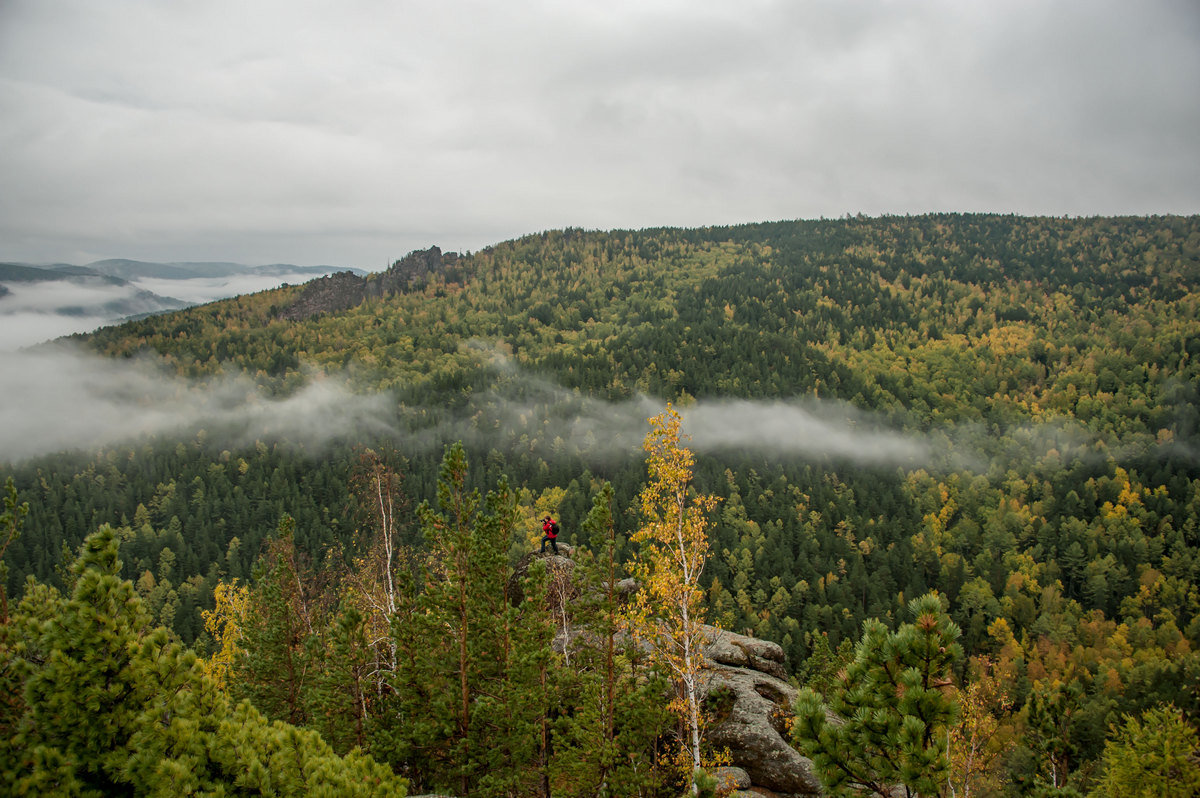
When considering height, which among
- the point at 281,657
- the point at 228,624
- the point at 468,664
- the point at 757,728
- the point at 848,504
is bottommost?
the point at 848,504

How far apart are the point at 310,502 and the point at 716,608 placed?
95815mm

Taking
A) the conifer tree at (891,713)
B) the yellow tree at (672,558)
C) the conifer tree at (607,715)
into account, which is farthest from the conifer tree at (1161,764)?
the conifer tree at (891,713)

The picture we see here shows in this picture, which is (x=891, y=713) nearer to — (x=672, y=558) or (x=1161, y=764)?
(x=672, y=558)

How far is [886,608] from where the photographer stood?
322ft

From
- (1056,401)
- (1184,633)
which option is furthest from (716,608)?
(1056,401)

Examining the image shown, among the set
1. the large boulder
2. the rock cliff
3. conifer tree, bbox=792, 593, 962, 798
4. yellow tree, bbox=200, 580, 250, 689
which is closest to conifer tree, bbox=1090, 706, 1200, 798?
the rock cliff

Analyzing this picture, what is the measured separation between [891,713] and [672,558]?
7.91 metres

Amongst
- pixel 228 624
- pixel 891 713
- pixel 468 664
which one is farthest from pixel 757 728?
pixel 228 624

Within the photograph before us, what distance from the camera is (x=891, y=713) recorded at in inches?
298

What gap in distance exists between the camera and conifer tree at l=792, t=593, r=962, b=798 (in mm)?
7164

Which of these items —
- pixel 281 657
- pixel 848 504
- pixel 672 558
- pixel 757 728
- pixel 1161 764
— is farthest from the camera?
pixel 848 504

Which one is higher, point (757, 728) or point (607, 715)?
point (607, 715)

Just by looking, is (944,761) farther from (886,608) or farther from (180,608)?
(180,608)

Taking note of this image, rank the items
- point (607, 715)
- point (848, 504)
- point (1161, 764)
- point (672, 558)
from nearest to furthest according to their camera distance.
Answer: point (672, 558) → point (607, 715) → point (1161, 764) → point (848, 504)
